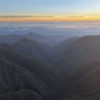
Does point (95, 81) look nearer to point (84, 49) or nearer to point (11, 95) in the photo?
point (11, 95)

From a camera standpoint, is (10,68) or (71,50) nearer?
(10,68)

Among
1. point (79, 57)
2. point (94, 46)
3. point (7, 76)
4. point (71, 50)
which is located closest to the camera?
point (7, 76)

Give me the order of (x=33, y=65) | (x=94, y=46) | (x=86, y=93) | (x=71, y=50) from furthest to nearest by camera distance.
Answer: (x=71, y=50) → (x=94, y=46) → (x=33, y=65) → (x=86, y=93)

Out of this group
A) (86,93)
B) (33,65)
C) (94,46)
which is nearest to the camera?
(86,93)

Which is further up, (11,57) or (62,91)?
(11,57)

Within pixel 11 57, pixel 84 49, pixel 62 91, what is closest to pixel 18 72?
pixel 62 91

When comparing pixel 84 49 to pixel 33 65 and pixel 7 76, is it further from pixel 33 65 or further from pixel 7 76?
pixel 7 76

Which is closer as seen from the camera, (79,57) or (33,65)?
(33,65)

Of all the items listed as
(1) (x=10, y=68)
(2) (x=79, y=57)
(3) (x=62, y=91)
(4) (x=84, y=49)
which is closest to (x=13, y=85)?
(1) (x=10, y=68)

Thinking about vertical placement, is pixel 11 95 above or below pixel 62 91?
above
